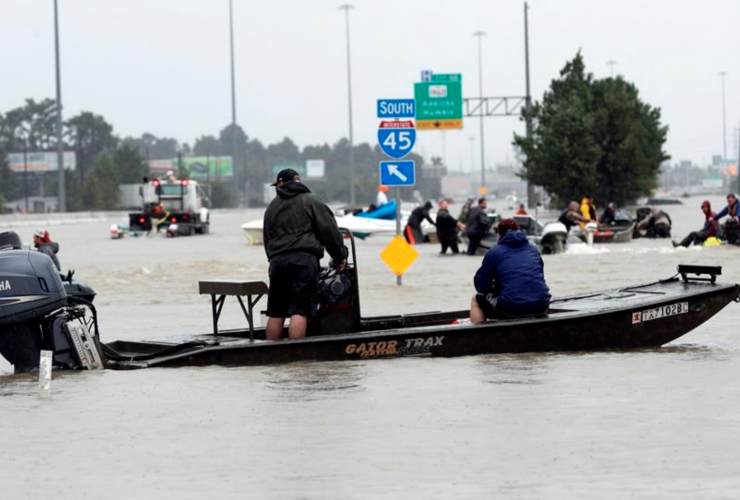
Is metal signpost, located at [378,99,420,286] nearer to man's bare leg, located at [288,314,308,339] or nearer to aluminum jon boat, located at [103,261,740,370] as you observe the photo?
aluminum jon boat, located at [103,261,740,370]

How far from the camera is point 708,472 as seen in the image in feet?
25.9

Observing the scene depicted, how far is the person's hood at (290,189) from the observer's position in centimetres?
1303

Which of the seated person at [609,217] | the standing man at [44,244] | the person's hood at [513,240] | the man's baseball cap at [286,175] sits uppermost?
the man's baseball cap at [286,175]

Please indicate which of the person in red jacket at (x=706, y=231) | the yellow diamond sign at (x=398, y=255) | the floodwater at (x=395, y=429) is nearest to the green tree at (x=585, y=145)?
the person in red jacket at (x=706, y=231)

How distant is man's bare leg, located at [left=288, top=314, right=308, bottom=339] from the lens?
42.9 feet

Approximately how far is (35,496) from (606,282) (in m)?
17.6

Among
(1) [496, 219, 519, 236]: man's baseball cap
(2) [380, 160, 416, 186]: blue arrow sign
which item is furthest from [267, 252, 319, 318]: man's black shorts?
(2) [380, 160, 416, 186]: blue arrow sign

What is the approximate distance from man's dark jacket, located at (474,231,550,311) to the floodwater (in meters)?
0.63

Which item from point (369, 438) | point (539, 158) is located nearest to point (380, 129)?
point (369, 438)

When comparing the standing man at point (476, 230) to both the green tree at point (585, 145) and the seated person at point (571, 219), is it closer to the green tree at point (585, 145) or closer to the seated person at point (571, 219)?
the seated person at point (571, 219)

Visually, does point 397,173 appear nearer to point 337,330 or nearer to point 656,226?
point 337,330

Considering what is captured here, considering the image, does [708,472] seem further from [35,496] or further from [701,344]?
[701,344]

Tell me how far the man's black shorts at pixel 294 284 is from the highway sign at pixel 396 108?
35.7ft

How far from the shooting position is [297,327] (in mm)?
13078
